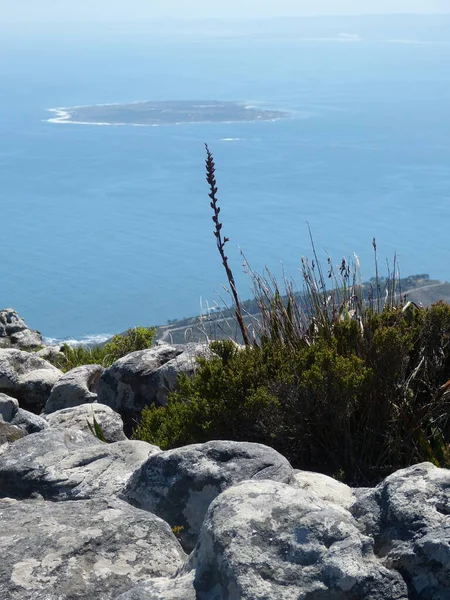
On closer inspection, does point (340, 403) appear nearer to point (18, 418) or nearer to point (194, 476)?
point (194, 476)

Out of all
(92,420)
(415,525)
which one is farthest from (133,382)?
(415,525)

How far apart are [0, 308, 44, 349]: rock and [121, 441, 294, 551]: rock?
1000 cm

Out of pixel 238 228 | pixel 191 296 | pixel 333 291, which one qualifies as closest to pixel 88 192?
Result: pixel 238 228

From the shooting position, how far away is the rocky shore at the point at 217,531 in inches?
81.0

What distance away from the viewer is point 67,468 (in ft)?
12.1

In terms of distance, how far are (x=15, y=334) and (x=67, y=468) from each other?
32.1 ft

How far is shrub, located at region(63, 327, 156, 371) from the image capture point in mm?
9930

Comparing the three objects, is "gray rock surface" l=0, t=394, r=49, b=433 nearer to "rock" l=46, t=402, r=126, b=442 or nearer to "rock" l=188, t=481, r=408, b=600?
"rock" l=46, t=402, r=126, b=442

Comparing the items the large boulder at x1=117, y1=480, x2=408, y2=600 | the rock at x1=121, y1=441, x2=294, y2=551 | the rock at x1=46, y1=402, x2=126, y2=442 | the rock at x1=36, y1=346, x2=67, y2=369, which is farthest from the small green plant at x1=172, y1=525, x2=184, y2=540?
the rock at x1=36, y1=346, x2=67, y2=369

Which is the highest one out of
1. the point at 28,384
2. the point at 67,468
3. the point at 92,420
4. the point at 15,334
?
the point at 67,468

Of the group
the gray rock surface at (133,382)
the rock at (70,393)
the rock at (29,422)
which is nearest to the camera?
the rock at (29,422)

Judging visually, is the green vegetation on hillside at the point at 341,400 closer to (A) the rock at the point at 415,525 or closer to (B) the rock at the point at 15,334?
(A) the rock at the point at 415,525

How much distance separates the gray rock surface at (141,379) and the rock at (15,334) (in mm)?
6357

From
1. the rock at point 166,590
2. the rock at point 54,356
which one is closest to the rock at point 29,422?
the rock at point 166,590
